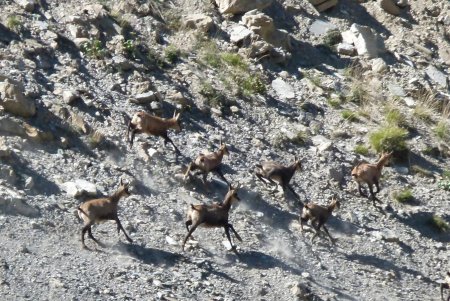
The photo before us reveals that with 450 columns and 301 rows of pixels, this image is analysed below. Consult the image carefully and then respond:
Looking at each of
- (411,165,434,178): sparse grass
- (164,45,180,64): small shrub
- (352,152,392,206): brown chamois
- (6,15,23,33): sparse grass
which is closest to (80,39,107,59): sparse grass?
(6,15,23,33): sparse grass

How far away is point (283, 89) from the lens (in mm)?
20312

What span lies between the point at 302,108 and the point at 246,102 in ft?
3.64

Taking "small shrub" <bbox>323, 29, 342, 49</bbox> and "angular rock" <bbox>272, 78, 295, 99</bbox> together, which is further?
"small shrub" <bbox>323, 29, 342, 49</bbox>

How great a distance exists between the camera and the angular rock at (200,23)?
69.4 ft

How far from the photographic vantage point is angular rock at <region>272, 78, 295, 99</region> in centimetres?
2017

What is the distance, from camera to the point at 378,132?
63.7 feet

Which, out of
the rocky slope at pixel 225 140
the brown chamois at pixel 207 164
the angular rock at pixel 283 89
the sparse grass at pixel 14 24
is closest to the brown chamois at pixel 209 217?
the rocky slope at pixel 225 140

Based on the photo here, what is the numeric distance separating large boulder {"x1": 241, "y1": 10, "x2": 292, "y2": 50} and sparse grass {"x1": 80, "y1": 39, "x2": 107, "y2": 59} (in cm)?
341

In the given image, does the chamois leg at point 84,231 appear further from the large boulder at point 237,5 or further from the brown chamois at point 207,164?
the large boulder at point 237,5

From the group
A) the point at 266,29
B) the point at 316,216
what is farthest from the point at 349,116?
the point at 316,216

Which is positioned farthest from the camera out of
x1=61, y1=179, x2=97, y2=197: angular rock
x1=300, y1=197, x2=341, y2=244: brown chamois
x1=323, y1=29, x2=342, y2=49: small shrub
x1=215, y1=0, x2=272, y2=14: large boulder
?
x1=323, y1=29, x2=342, y2=49: small shrub

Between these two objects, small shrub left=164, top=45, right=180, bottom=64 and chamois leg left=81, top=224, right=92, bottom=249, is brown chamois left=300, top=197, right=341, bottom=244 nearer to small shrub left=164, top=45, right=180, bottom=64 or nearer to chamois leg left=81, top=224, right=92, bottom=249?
chamois leg left=81, top=224, right=92, bottom=249

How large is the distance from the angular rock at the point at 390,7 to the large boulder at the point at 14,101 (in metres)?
9.44

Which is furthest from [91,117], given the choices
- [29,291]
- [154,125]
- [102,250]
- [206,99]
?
[29,291]
